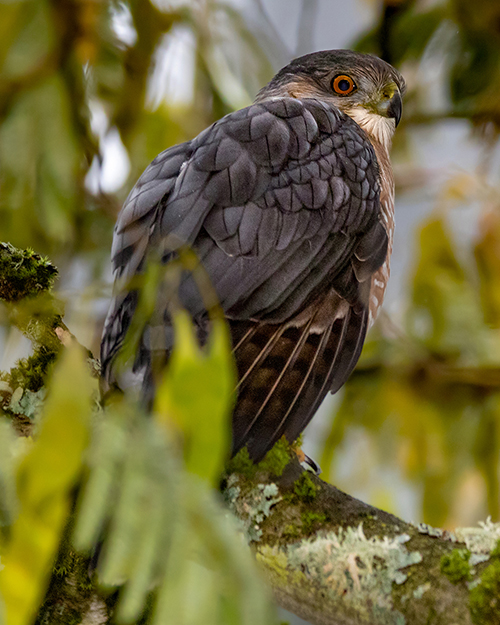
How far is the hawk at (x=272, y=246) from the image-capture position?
2.28 m

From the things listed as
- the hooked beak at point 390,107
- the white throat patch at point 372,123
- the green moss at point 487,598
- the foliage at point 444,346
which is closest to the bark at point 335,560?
the green moss at point 487,598

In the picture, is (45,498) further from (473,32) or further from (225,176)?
(473,32)

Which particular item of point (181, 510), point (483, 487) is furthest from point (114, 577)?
point (483, 487)

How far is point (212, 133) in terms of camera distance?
2.66 m

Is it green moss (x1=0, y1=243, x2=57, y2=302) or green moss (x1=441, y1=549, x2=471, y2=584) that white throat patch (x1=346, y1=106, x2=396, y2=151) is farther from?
green moss (x1=441, y1=549, x2=471, y2=584)

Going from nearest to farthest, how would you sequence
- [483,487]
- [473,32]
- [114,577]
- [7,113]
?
1. [114,577]
2. [7,113]
3. [483,487]
4. [473,32]

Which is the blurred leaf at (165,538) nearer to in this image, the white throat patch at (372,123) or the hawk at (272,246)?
the hawk at (272,246)

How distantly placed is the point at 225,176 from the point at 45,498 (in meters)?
1.48

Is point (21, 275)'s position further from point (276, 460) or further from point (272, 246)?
point (276, 460)

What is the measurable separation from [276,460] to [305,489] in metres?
0.18

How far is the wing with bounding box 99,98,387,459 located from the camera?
7.54 ft

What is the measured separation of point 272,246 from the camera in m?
2.45

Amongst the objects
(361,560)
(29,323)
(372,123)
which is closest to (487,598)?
(361,560)

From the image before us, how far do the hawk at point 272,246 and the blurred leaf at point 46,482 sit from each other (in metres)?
0.78
